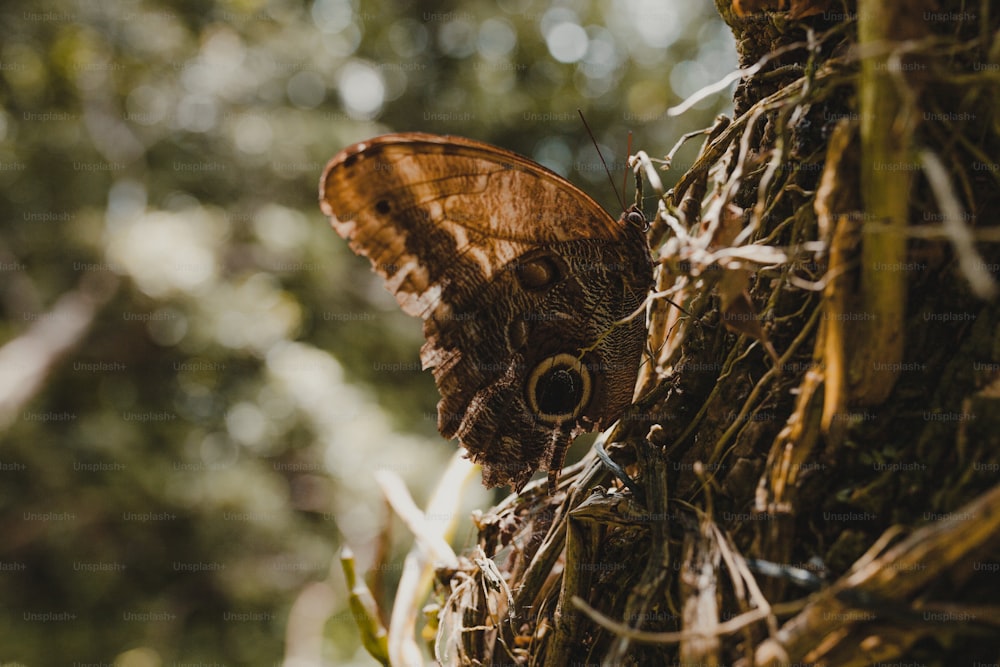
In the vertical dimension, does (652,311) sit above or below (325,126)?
below

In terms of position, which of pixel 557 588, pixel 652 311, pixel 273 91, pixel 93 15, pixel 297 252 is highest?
pixel 93 15

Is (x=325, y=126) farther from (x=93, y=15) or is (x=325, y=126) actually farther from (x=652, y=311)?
(x=652, y=311)

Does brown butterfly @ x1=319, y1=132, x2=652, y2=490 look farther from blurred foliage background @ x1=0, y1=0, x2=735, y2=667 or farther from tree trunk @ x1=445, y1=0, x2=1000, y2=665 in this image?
blurred foliage background @ x1=0, y1=0, x2=735, y2=667

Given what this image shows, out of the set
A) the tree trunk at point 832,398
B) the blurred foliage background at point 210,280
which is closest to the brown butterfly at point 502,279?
the tree trunk at point 832,398

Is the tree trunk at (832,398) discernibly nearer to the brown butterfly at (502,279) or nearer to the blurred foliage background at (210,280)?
the brown butterfly at (502,279)

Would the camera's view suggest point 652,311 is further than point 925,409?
Yes

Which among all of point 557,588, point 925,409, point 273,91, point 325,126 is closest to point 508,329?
point 557,588
